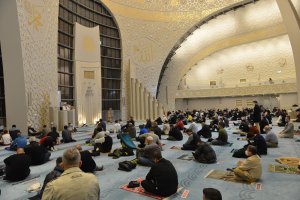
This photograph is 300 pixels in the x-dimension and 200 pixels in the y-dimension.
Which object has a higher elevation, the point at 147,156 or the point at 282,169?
the point at 147,156

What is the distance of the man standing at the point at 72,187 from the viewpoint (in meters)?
Result: 1.84

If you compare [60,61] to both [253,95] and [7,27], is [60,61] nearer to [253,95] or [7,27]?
[7,27]

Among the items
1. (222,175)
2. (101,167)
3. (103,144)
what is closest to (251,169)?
(222,175)

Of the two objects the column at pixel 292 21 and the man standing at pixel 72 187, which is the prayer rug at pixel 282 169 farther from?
the column at pixel 292 21

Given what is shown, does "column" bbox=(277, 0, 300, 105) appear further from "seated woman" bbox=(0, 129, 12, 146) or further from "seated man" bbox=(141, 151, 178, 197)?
"seated woman" bbox=(0, 129, 12, 146)

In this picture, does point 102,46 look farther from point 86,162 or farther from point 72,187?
point 72,187

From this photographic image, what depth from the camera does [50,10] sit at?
11.9 metres

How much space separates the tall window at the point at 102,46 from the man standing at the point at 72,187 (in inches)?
543

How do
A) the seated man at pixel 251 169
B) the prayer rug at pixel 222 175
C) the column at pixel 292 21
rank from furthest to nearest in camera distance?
the column at pixel 292 21 < the prayer rug at pixel 222 175 < the seated man at pixel 251 169

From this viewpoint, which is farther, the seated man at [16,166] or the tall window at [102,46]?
the tall window at [102,46]

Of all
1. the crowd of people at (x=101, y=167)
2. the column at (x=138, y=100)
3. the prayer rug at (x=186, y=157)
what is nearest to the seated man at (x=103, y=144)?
the crowd of people at (x=101, y=167)

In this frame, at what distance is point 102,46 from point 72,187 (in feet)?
56.2

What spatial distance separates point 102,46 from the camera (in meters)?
18.0

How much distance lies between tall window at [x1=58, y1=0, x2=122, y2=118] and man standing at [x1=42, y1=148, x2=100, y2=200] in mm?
13790
